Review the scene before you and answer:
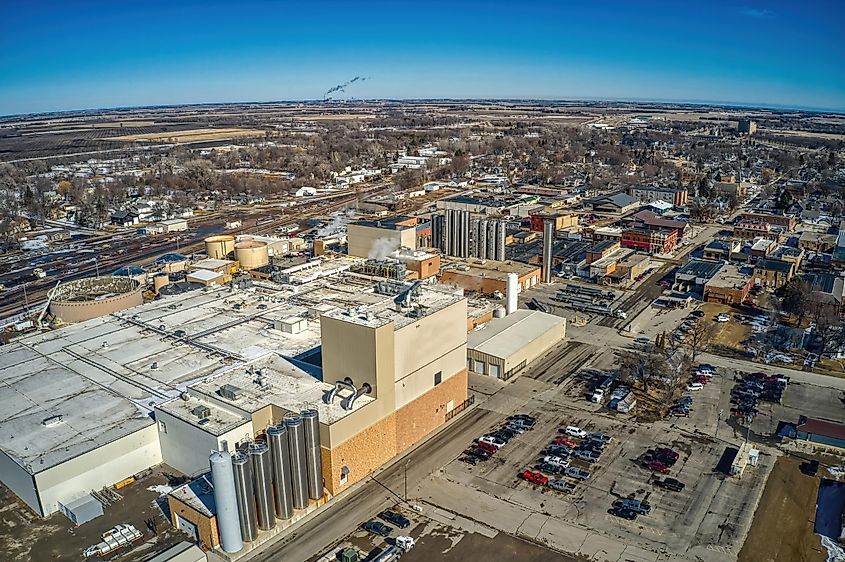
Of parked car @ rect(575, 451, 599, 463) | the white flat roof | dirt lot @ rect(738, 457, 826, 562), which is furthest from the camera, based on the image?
the white flat roof

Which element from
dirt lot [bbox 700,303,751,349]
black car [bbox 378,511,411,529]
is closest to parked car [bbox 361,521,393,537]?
black car [bbox 378,511,411,529]

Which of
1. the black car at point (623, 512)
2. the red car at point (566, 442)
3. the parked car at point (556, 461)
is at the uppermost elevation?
the parked car at point (556, 461)

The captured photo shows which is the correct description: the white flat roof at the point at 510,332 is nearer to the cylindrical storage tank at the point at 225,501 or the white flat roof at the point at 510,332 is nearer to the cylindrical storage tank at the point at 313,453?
the cylindrical storage tank at the point at 313,453

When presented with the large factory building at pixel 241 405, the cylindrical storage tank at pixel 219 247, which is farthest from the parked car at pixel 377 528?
the cylindrical storage tank at pixel 219 247

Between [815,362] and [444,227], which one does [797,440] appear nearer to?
[815,362]

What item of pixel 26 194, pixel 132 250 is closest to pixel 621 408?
pixel 132 250

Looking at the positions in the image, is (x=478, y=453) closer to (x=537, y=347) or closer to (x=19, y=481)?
(x=537, y=347)

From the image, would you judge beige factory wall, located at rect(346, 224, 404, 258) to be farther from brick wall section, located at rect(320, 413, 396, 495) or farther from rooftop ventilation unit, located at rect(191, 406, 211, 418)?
rooftop ventilation unit, located at rect(191, 406, 211, 418)
